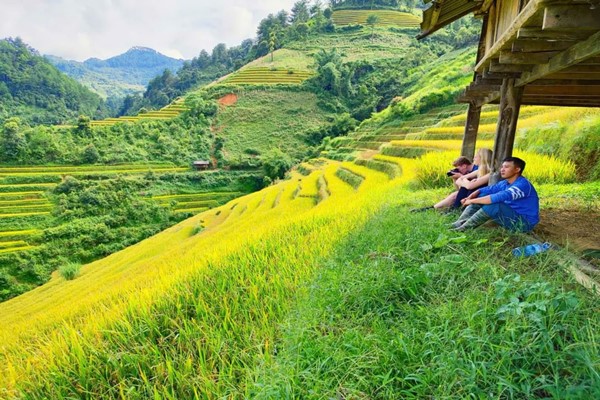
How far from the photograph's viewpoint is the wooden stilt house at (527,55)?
6.64 feet

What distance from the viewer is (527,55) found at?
317 cm

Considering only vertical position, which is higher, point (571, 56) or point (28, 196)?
point (571, 56)

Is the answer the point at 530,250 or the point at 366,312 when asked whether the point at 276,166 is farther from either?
the point at 366,312

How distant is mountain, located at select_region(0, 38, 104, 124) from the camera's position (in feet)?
210

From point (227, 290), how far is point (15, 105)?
84.2 meters

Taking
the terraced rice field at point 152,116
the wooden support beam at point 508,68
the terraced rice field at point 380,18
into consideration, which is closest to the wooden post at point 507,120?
the wooden support beam at point 508,68

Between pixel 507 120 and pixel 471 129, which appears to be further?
pixel 471 129

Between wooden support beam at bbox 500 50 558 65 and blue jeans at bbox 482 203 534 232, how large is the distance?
140 centimetres

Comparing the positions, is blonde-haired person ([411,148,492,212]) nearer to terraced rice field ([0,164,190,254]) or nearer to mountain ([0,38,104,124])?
terraced rice field ([0,164,190,254])

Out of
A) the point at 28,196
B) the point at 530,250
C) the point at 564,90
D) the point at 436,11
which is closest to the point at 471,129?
the point at 564,90

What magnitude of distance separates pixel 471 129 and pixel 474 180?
2394 mm

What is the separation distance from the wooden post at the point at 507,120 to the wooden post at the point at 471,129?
6.08 ft

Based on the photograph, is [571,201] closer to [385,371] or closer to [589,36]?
[589,36]

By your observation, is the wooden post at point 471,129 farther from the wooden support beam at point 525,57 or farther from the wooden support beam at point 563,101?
the wooden support beam at point 525,57
